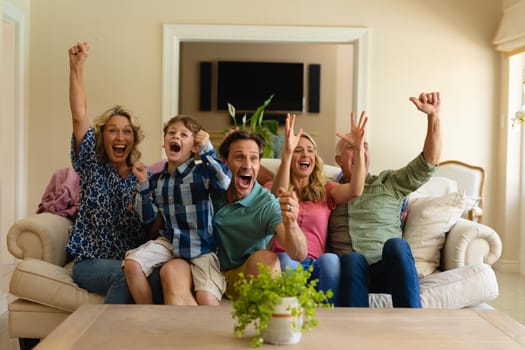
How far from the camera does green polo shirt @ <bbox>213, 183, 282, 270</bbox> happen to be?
2.71 metres

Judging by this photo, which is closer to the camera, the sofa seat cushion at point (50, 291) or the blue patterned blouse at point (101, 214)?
the sofa seat cushion at point (50, 291)

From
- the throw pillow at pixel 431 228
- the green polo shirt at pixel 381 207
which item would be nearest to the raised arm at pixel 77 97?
the green polo shirt at pixel 381 207

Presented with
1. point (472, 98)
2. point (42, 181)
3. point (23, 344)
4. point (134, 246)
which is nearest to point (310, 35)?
point (472, 98)

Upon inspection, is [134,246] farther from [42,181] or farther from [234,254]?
[42,181]

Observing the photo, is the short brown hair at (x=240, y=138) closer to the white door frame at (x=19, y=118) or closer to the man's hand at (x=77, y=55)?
the man's hand at (x=77, y=55)

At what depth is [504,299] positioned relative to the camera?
4.55 metres

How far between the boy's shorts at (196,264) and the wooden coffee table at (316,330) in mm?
467

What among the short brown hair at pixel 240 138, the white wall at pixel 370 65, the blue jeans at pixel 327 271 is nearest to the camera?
the blue jeans at pixel 327 271

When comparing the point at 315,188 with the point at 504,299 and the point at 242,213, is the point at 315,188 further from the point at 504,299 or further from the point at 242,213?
the point at 504,299

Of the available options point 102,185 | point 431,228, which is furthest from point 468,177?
point 102,185

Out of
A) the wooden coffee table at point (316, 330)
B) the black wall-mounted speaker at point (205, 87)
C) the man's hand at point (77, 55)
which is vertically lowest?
the wooden coffee table at point (316, 330)

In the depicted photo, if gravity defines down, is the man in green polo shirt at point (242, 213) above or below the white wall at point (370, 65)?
below

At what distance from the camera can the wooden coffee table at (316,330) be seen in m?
1.76

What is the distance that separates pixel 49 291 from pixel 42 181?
336cm
